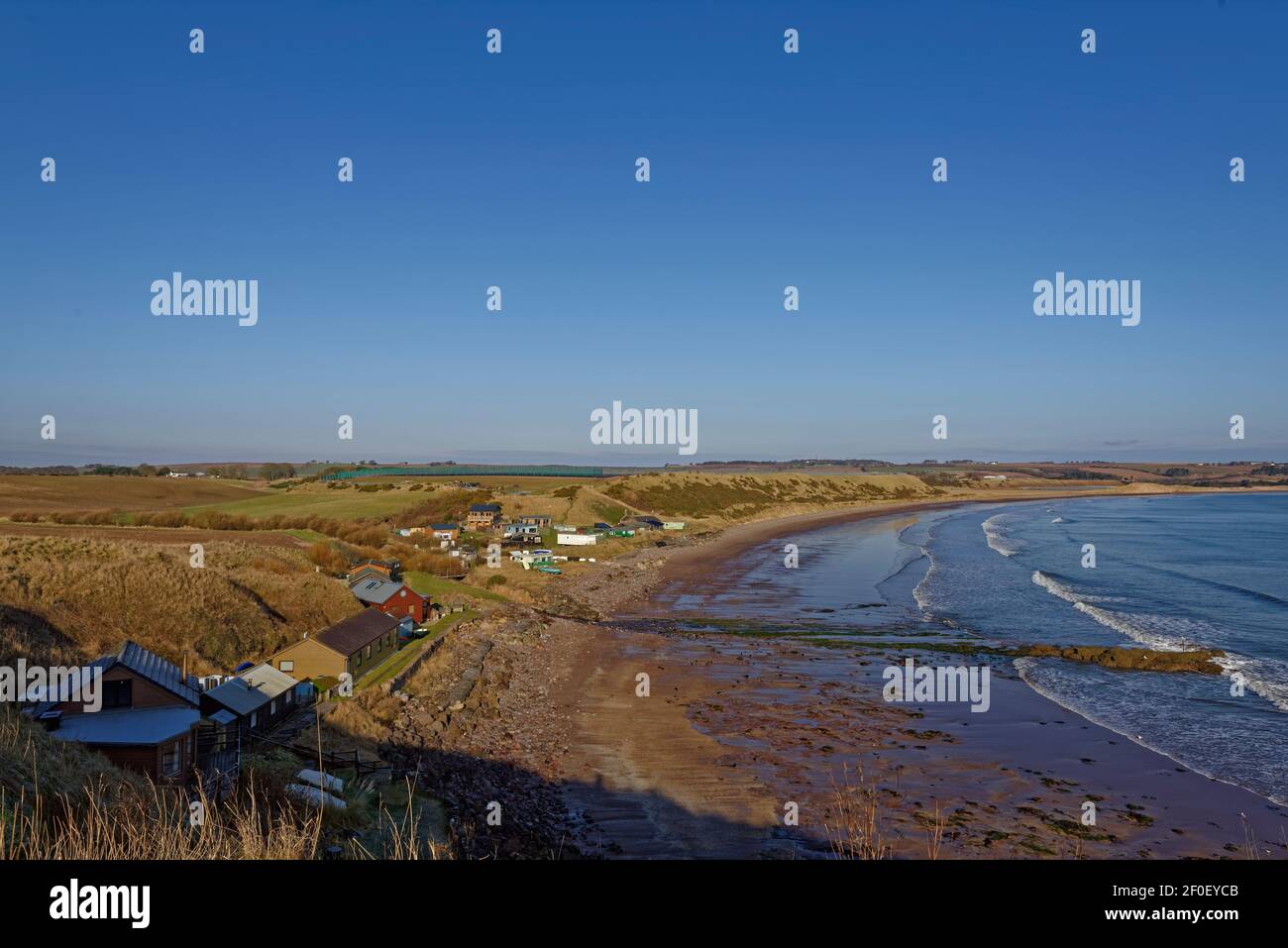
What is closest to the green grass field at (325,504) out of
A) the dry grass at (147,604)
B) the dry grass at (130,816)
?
the dry grass at (147,604)

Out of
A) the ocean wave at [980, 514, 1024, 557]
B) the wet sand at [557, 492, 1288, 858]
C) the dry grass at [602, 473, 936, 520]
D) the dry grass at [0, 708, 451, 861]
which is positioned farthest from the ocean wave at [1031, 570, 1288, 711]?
the dry grass at [602, 473, 936, 520]

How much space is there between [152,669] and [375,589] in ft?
77.2

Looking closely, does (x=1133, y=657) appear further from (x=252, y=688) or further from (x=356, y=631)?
(x=252, y=688)

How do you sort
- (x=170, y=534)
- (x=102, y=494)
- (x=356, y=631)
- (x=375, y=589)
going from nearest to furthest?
(x=356, y=631)
(x=375, y=589)
(x=170, y=534)
(x=102, y=494)

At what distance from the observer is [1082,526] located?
378 feet

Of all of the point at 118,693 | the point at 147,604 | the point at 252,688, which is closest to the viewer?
the point at 118,693

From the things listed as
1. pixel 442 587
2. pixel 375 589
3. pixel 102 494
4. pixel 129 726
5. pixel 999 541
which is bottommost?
pixel 999 541

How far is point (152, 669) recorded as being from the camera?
22.3 meters

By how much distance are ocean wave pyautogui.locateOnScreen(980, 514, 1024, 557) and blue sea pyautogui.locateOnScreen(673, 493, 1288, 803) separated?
1.13ft

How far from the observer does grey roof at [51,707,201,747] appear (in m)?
19.0

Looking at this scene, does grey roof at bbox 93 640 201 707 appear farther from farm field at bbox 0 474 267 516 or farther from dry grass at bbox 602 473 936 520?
dry grass at bbox 602 473 936 520

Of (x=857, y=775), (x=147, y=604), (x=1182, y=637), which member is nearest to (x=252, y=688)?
(x=147, y=604)

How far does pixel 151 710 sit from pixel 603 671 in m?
21.8
